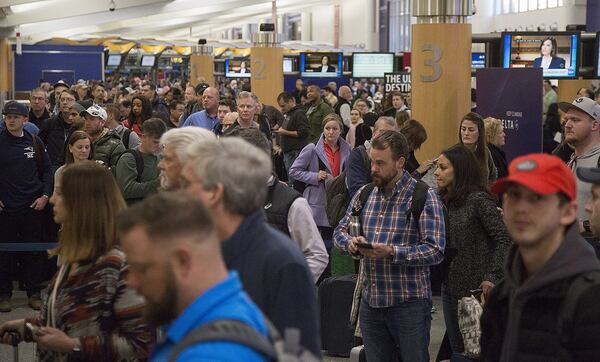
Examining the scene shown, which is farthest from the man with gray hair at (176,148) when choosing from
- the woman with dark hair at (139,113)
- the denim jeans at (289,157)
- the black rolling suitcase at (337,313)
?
the denim jeans at (289,157)

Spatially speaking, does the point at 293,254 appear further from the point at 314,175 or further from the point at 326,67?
the point at 326,67

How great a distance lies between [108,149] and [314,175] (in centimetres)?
204

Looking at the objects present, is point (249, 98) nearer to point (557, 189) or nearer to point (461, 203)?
point (461, 203)

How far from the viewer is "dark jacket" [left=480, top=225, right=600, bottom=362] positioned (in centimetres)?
313

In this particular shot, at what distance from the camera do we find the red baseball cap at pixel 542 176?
312cm

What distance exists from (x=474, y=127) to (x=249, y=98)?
299 cm

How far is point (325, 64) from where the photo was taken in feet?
86.7

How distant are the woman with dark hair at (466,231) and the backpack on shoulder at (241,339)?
3.78 metres

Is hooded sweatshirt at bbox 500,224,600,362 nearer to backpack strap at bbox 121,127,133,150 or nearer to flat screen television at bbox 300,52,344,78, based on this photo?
backpack strap at bbox 121,127,133,150

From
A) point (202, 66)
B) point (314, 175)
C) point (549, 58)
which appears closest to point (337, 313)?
point (314, 175)

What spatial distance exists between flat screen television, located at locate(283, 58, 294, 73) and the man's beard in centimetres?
2537

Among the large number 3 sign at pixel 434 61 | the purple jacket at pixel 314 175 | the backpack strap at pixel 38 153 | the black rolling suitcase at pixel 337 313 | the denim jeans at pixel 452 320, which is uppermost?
the large number 3 sign at pixel 434 61

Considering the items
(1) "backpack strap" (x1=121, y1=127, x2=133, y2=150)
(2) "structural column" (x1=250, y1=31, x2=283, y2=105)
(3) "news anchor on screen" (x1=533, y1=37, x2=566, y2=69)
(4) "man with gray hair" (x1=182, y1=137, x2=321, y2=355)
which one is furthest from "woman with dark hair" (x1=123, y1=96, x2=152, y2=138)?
(2) "structural column" (x1=250, y1=31, x2=283, y2=105)

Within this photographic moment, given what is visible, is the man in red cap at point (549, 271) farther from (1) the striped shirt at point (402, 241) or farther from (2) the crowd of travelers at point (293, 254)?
(1) the striped shirt at point (402, 241)
